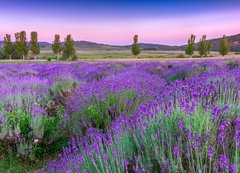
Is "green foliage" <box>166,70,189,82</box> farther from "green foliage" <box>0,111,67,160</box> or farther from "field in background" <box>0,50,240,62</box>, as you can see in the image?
"field in background" <box>0,50,240,62</box>

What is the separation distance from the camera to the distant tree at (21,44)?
2065 inches

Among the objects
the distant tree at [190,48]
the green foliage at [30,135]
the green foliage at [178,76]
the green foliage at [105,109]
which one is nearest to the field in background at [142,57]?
the distant tree at [190,48]

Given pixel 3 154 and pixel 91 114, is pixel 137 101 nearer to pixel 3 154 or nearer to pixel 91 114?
pixel 91 114

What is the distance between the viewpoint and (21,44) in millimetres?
52656

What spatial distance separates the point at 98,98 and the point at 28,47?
5573 centimetres

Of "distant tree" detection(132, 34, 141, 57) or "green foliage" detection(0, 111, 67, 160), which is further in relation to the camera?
"distant tree" detection(132, 34, 141, 57)

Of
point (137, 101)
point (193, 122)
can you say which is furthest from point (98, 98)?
point (193, 122)

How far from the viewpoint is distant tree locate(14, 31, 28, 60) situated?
52.5m

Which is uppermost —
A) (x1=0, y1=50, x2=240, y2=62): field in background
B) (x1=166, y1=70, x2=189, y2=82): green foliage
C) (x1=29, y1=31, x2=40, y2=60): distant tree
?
(x1=29, y1=31, x2=40, y2=60): distant tree

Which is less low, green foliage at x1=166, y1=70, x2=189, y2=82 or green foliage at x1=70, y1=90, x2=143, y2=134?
green foliage at x1=166, y1=70, x2=189, y2=82

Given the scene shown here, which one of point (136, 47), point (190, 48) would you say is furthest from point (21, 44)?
point (190, 48)

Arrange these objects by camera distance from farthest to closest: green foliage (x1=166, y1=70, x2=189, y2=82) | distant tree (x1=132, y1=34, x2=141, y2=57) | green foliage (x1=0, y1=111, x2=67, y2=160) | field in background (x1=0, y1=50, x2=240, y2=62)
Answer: distant tree (x1=132, y1=34, x2=141, y2=57), field in background (x1=0, y1=50, x2=240, y2=62), green foliage (x1=166, y1=70, x2=189, y2=82), green foliage (x1=0, y1=111, x2=67, y2=160)

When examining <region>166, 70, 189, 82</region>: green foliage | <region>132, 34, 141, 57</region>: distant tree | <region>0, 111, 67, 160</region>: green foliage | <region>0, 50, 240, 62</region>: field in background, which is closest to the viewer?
<region>0, 111, 67, 160</region>: green foliage

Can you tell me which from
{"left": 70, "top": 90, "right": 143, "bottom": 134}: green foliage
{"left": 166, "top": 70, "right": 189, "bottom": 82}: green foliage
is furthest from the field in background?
{"left": 70, "top": 90, "right": 143, "bottom": 134}: green foliage
